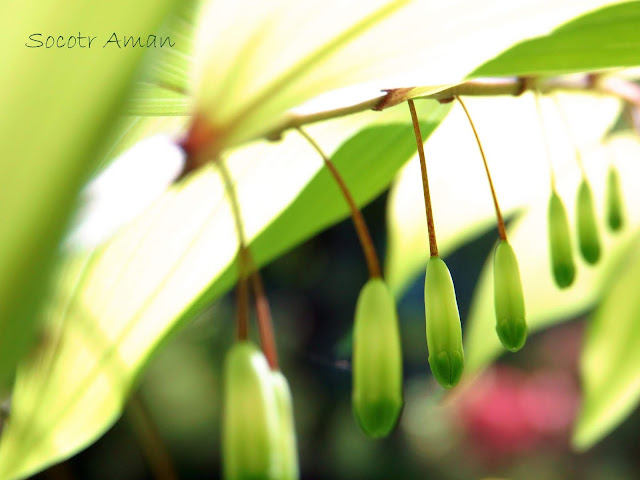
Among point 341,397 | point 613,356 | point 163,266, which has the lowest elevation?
point 341,397

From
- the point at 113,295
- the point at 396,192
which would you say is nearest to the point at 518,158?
the point at 396,192

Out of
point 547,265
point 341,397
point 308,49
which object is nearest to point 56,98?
point 308,49

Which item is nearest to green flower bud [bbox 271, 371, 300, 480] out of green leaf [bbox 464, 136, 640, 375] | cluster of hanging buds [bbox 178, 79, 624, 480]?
cluster of hanging buds [bbox 178, 79, 624, 480]

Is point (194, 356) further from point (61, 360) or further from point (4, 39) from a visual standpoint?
point (4, 39)

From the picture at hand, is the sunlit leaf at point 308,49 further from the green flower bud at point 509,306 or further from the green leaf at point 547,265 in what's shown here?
the green leaf at point 547,265

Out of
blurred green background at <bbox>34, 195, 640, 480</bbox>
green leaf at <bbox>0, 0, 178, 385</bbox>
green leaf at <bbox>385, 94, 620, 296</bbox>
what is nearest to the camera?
green leaf at <bbox>0, 0, 178, 385</bbox>

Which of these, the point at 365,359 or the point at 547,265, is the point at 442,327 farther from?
the point at 547,265

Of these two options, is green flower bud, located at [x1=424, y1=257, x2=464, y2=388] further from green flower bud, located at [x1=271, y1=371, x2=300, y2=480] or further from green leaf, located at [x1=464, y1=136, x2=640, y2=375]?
green leaf, located at [x1=464, y1=136, x2=640, y2=375]
